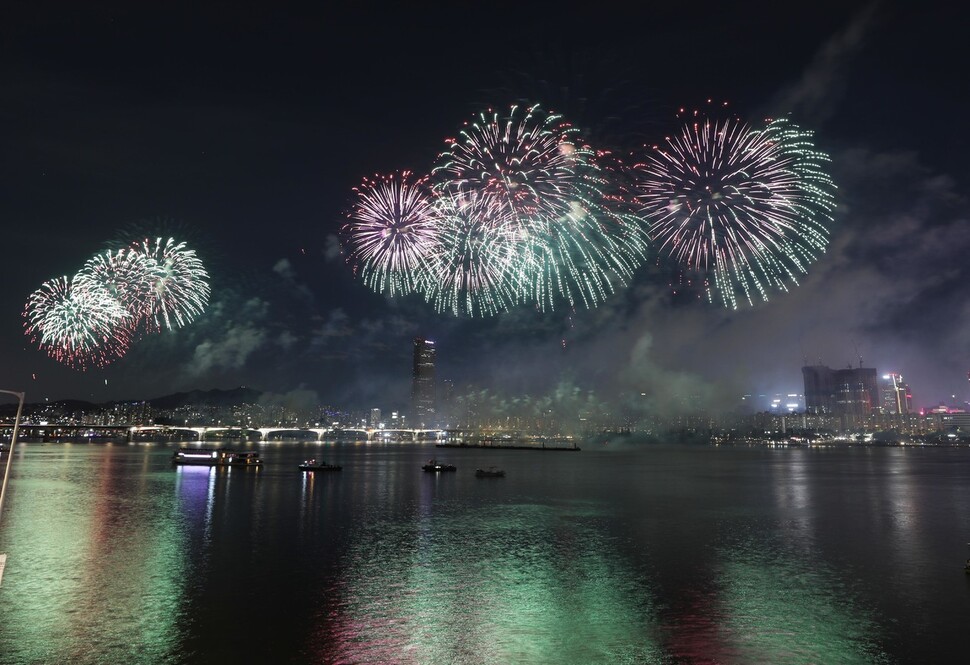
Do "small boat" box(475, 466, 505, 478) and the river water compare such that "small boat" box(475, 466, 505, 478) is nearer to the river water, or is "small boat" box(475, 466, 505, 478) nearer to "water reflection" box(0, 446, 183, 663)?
the river water

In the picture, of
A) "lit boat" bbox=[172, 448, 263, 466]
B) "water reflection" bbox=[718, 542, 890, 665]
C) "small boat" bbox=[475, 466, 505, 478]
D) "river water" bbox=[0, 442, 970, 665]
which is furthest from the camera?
"lit boat" bbox=[172, 448, 263, 466]

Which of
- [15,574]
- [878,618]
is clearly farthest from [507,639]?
[15,574]

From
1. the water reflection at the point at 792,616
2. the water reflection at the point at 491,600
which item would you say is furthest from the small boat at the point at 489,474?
the water reflection at the point at 792,616

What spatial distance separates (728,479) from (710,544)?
56.5 meters

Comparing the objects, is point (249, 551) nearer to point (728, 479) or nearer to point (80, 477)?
point (80, 477)

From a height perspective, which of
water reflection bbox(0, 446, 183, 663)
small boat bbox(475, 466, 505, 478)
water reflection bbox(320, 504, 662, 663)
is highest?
water reflection bbox(0, 446, 183, 663)

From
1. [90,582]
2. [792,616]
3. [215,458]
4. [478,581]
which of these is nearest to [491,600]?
[478,581]

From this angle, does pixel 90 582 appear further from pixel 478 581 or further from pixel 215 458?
pixel 215 458

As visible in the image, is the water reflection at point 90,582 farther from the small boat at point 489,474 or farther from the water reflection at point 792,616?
the small boat at point 489,474

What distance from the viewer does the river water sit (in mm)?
19797

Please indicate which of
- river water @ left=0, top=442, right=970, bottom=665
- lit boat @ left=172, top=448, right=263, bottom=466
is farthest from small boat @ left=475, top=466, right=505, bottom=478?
lit boat @ left=172, top=448, right=263, bottom=466

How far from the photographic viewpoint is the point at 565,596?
25297 millimetres

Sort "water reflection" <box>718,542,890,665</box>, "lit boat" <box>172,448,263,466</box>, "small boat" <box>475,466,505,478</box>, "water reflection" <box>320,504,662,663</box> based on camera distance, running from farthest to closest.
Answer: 1. "lit boat" <box>172,448,263,466</box>
2. "small boat" <box>475,466,505,478</box>
3. "water reflection" <box>718,542,890,665</box>
4. "water reflection" <box>320,504,662,663</box>

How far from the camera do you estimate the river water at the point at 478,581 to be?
19.8 m
